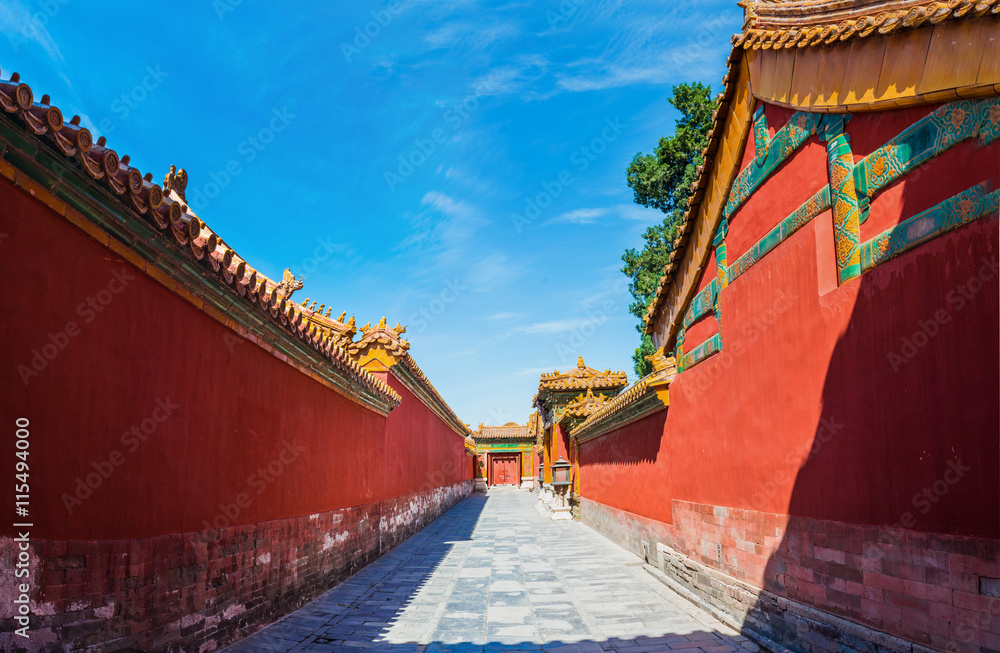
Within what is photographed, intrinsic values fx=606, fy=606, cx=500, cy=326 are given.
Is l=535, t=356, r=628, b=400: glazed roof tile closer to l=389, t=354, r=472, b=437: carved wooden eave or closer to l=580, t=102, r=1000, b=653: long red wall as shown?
l=389, t=354, r=472, b=437: carved wooden eave

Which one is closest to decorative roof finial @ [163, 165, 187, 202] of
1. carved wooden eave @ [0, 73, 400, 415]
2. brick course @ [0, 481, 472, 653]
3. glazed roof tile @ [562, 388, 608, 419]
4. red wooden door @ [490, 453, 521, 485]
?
carved wooden eave @ [0, 73, 400, 415]

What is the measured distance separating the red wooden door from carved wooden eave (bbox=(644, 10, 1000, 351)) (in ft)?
125

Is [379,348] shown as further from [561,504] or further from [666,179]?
[666,179]

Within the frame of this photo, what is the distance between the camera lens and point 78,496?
3389mm

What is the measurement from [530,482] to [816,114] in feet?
117

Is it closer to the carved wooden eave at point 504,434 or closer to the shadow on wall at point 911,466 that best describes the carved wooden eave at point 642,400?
the shadow on wall at point 911,466

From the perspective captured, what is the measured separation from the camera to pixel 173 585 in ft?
14.1

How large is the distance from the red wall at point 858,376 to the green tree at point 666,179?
12.2m

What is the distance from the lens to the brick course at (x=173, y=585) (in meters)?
3.14

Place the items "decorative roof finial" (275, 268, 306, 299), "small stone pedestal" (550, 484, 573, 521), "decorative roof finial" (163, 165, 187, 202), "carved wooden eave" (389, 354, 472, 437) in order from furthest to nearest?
1. "small stone pedestal" (550, 484, 573, 521)
2. "carved wooden eave" (389, 354, 472, 437)
3. "decorative roof finial" (275, 268, 306, 299)
4. "decorative roof finial" (163, 165, 187, 202)

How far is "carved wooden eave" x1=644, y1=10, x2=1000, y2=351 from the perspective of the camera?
11.6 feet

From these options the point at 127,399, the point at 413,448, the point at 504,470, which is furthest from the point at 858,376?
the point at 504,470

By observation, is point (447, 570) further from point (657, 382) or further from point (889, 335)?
point (889, 335)

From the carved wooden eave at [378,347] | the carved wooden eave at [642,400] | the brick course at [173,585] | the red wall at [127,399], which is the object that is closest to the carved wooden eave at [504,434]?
the carved wooden eave at [642,400]
